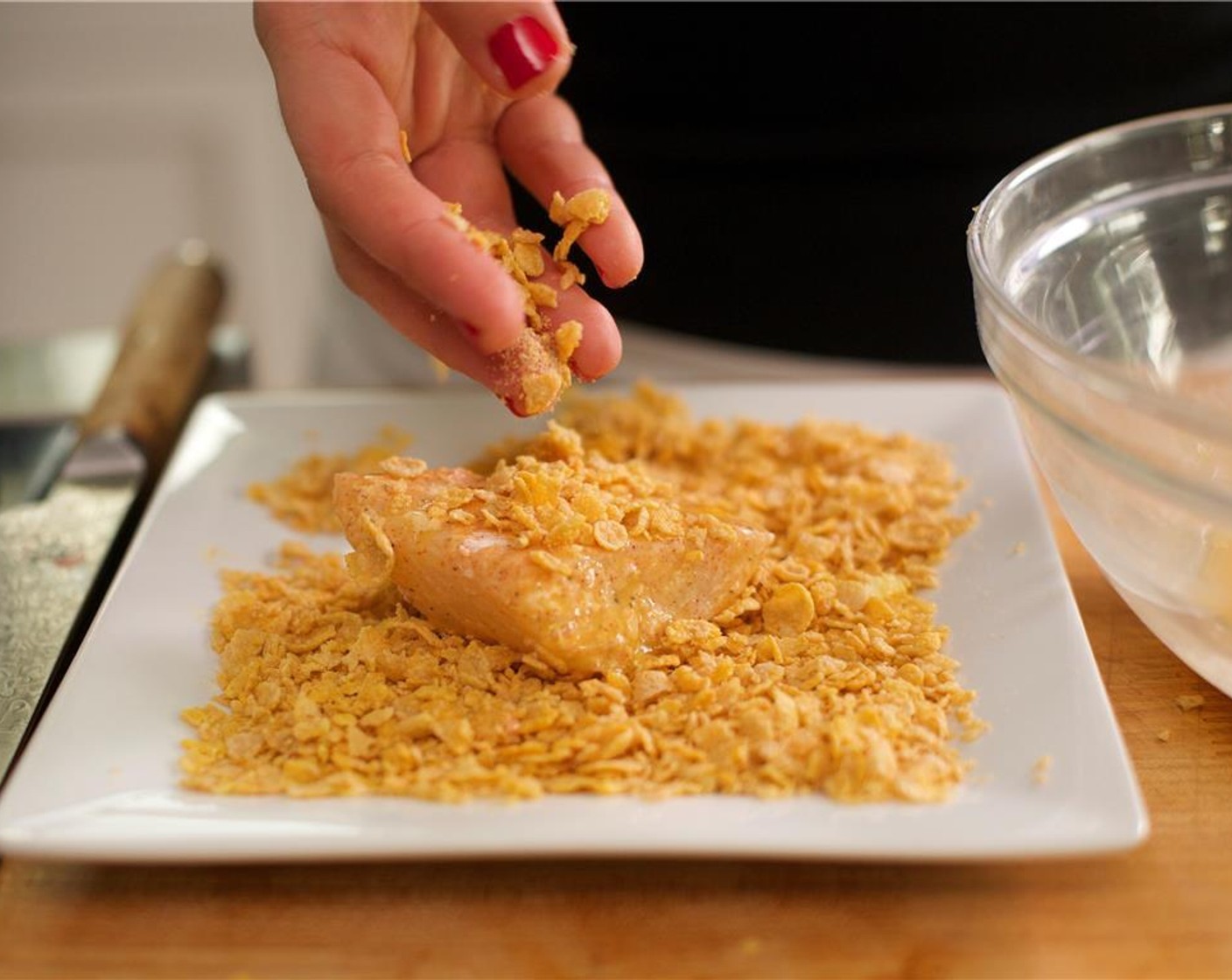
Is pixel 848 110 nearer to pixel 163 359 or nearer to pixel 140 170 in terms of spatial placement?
pixel 163 359

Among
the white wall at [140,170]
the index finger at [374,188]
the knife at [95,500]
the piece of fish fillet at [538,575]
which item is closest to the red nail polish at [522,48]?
the index finger at [374,188]

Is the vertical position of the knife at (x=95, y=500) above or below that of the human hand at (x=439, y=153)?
below

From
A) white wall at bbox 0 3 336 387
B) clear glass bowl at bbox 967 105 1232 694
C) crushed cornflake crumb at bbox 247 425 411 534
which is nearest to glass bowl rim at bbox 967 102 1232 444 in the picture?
clear glass bowl at bbox 967 105 1232 694

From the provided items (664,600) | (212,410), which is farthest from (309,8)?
(664,600)

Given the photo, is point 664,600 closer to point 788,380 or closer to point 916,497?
point 916,497

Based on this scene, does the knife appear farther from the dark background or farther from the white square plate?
the dark background

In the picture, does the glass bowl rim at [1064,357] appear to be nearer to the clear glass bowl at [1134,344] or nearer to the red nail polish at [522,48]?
the clear glass bowl at [1134,344]
